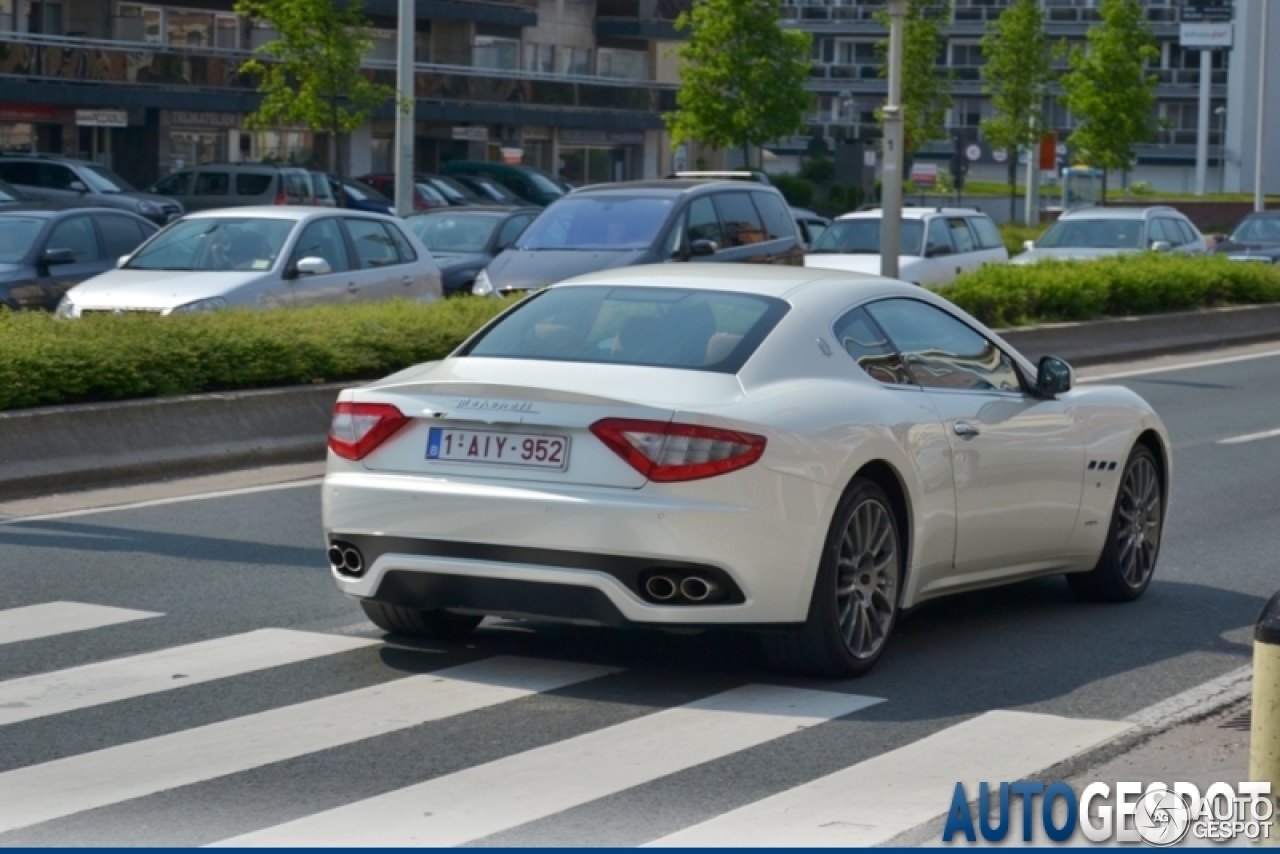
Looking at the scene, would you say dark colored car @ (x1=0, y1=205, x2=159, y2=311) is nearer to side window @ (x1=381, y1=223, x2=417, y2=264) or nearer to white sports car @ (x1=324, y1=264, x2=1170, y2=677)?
side window @ (x1=381, y1=223, x2=417, y2=264)

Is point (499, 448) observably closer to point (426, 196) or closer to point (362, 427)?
point (362, 427)

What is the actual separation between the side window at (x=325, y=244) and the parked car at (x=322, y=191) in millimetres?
20591

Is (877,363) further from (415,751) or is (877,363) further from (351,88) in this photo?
(351,88)

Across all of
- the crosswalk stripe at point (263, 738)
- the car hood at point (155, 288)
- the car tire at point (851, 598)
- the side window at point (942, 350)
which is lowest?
the crosswalk stripe at point (263, 738)

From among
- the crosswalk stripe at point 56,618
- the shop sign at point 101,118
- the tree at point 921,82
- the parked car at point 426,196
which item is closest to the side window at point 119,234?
the crosswalk stripe at point 56,618

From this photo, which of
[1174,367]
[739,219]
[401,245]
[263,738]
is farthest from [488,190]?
[263,738]

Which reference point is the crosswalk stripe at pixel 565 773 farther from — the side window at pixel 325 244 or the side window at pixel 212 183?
the side window at pixel 212 183

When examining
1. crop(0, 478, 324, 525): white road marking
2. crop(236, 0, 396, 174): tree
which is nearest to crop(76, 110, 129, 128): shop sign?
crop(236, 0, 396, 174): tree

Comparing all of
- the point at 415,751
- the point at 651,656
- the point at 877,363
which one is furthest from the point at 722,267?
the point at 415,751

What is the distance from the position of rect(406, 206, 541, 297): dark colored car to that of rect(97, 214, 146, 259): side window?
16.3 ft

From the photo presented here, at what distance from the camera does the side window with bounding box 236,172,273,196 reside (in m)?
38.8

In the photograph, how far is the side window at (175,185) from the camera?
40.0 metres

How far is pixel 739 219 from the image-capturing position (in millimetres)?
21312

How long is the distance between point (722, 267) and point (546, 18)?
58755mm
